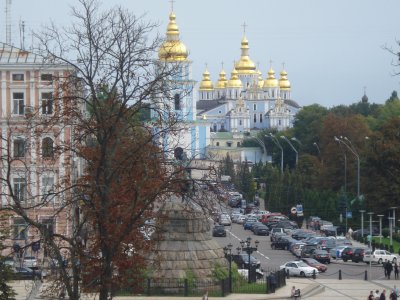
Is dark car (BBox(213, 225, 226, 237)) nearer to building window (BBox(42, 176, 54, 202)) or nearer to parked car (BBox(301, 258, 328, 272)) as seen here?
parked car (BBox(301, 258, 328, 272))

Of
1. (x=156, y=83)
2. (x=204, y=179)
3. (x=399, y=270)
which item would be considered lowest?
Result: (x=399, y=270)

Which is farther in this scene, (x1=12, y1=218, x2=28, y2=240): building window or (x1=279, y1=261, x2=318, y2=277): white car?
(x1=279, y1=261, x2=318, y2=277): white car

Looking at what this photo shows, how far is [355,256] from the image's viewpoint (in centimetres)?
6456

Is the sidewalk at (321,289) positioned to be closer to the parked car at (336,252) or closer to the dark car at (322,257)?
the dark car at (322,257)

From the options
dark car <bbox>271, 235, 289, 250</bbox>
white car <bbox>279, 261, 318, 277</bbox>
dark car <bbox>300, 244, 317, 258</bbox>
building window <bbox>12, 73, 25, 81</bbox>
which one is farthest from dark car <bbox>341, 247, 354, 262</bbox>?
building window <bbox>12, 73, 25, 81</bbox>

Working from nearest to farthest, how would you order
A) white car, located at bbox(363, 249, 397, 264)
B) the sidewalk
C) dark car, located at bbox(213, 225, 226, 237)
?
the sidewalk → white car, located at bbox(363, 249, 397, 264) → dark car, located at bbox(213, 225, 226, 237)

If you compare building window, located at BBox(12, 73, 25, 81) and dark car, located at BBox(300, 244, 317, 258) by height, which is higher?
building window, located at BBox(12, 73, 25, 81)

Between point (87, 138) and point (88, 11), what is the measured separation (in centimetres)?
374

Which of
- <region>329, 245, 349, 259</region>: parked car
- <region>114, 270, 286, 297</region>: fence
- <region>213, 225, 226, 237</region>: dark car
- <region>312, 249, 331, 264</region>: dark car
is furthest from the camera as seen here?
<region>213, 225, 226, 237</region>: dark car

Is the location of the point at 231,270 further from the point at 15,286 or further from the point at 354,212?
the point at 354,212

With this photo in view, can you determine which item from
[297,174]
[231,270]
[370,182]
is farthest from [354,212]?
[231,270]

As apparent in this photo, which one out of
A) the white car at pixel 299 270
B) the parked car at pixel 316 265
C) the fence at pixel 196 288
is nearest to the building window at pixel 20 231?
the fence at pixel 196 288

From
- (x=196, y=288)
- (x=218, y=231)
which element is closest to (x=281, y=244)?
(x=218, y=231)

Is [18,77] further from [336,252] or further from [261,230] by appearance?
[261,230]
